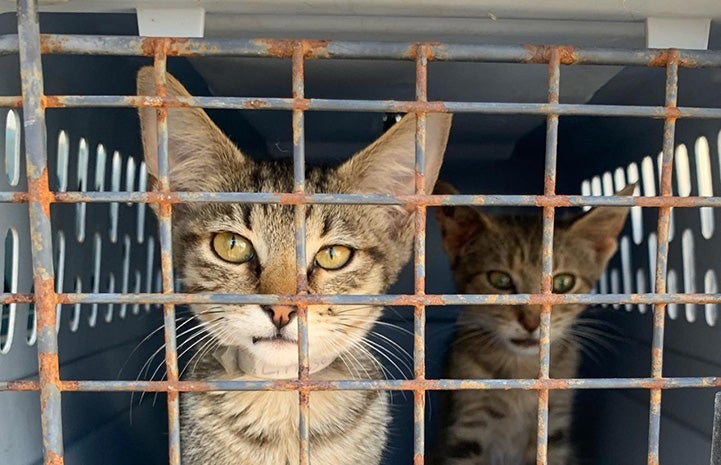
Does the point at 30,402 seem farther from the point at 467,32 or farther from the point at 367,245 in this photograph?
the point at 467,32

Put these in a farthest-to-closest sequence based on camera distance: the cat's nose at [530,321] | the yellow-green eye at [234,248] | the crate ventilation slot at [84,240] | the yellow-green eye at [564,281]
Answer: the yellow-green eye at [564,281] → the cat's nose at [530,321] → the yellow-green eye at [234,248] → the crate ventilation slot at [84,240]

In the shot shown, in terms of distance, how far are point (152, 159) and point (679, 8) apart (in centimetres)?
80

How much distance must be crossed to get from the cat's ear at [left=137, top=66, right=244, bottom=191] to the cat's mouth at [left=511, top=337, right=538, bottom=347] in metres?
0.84

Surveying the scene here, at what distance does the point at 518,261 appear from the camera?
6.07 ft

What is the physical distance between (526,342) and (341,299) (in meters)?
0.99

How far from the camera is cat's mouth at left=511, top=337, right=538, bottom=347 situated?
1.72 m

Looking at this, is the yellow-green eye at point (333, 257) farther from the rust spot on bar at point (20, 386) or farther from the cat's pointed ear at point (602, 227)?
the cat's pointed ear at point (602, 227)

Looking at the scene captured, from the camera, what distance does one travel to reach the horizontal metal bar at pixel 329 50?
851 millimetres

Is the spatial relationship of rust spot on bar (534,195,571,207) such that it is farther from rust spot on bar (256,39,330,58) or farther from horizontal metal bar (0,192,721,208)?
rust spot on bar (256,39,330,58)

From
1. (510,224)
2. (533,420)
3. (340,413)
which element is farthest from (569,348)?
(340,413)

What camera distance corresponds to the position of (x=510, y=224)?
1.97m

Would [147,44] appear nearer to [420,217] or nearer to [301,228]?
[301,228]

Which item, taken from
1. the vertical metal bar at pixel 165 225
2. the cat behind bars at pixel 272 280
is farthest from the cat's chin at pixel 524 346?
the vertical metal bar at pixel 165 225

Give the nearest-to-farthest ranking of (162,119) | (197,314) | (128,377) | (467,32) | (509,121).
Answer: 1. (162,119)
2. (467,32)
3. (197,314)
4. (128,377)
5. (509,121)
